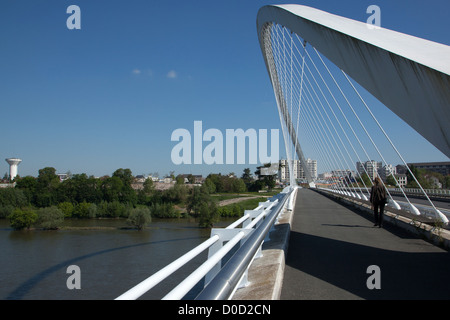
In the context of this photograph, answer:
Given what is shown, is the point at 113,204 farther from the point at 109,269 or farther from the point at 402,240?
the point at 402,240

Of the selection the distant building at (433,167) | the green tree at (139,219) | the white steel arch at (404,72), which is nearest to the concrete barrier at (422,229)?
the white steel arch at (404,72)

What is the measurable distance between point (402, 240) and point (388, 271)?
7.76 ft

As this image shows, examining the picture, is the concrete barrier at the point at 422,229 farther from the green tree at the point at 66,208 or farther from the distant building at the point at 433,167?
the distant building at the point at 433,167

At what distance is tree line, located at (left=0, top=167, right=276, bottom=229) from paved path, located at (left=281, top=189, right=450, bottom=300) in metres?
54.8

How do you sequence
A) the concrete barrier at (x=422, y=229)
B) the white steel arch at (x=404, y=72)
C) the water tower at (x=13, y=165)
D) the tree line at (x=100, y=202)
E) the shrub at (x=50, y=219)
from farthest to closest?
1. the water tower at (x=13, y=165)
2. the tree line at (x=100, y=202)
3. the shrub at (x=50, y=219)
4. the concrete barrier at (x=422, y=229)
5. the white steel arch at (x=404, y=72)

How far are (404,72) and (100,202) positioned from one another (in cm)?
8544

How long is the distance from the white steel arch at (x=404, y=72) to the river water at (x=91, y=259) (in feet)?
77.3

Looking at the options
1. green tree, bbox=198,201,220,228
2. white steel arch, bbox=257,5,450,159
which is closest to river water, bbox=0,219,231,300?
green tree, bbox=198,201,220,228

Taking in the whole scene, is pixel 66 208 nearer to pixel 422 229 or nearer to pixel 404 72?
pixel 422 229

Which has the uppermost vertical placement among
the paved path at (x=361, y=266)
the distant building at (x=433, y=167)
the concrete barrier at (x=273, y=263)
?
the distant building at (x=433, y=167)

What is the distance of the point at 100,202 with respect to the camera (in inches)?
3278

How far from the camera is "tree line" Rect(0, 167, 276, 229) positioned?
59.2 meters

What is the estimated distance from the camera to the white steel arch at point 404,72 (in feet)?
10.4
